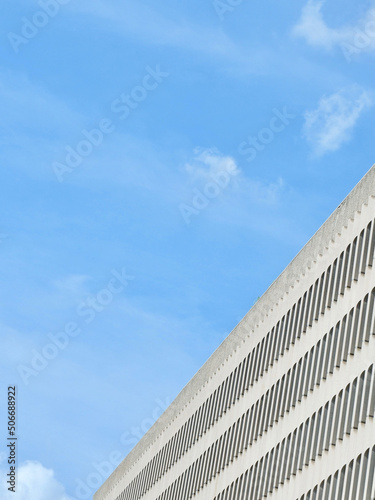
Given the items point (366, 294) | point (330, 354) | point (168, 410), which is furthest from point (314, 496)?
point (168, 410)

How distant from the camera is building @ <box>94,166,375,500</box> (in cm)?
4928

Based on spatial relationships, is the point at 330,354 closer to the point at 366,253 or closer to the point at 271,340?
the point at 366,253

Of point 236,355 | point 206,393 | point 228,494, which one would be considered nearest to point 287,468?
point 228,494

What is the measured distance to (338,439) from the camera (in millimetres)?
49625

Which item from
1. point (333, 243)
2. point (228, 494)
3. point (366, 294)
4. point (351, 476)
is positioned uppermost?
point (333, 243)

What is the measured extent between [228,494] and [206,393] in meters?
13.2

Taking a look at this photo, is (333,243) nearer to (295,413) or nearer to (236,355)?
(295,413)

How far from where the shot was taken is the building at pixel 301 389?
162 feet

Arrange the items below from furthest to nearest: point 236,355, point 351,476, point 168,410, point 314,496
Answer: point 168,410 < point 236,355 < point 314,496 < point 351,476

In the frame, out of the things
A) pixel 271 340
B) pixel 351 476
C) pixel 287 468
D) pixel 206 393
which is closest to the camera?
pixel 351 476

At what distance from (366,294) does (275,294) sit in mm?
15406

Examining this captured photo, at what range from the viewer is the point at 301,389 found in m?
57.2

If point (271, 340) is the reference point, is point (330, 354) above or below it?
below

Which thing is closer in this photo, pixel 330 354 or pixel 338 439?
pixel 338 439
